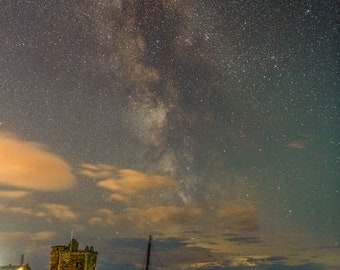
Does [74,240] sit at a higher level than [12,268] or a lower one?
higher

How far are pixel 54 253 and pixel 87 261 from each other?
160 inches

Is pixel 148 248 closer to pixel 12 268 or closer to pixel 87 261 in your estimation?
pixel 87 261

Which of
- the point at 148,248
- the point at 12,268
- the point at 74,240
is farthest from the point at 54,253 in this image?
the point at 148,248

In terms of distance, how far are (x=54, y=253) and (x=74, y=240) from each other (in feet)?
8.65

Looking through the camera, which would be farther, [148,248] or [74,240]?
[148,248]

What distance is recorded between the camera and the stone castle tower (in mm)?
44562

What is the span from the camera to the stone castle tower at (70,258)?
44.6 metres

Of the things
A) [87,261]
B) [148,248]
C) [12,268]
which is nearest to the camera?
[87,261]

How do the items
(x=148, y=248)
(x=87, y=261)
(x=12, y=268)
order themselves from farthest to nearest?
(x=148, y=248)
(x=12, y=268)
(x=87, y=261)

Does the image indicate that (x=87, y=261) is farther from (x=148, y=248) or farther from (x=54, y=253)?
(x=148, y=248)

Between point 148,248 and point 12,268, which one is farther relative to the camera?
point 148,248

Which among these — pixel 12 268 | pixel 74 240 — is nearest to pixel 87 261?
pixel 74 240

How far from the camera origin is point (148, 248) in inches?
2196

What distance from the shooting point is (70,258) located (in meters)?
44.8
